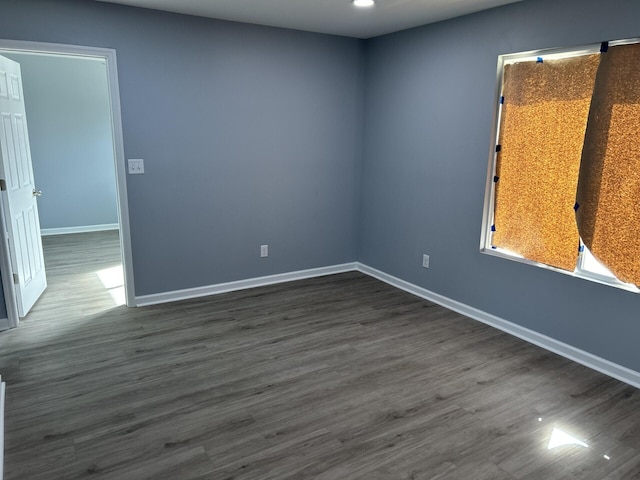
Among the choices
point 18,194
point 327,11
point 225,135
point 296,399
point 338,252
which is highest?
point 327,11

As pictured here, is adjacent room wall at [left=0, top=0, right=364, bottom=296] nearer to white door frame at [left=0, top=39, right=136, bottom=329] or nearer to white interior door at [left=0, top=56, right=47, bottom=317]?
white door frame at [left=0, top=39, right=136, bottom=329]

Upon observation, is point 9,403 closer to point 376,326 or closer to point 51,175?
point 376,326

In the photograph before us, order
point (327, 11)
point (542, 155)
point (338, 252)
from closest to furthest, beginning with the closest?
point (542, 155) → point (327, 11) → point (338, 252)

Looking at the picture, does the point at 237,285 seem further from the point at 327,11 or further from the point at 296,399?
the point at 327,11

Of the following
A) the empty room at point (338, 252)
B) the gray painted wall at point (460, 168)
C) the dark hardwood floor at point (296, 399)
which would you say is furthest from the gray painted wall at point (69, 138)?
the gray painted wall at point (460, 168)

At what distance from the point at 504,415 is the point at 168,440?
1.79 meters

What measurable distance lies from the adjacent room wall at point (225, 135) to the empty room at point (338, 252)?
0.02m

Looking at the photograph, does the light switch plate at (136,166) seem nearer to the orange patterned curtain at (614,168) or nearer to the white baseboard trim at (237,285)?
the white baseboard trim at (237,285)

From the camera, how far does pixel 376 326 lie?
364 cm

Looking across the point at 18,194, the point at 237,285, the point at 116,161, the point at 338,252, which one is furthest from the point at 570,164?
the point at 18,194

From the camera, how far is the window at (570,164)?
106 inches

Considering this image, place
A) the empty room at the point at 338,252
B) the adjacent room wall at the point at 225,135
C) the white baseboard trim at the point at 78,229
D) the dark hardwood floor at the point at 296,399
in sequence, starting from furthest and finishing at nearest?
1. the white baseboard trim at the point at 78,229
2. the adjacent room wall at the point at 225,135
3. the empty room at the point at 338,252
4. the dark hardwood floor at the point at 296,399

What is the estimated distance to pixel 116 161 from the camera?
12.0 feet

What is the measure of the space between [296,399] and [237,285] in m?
2.01
